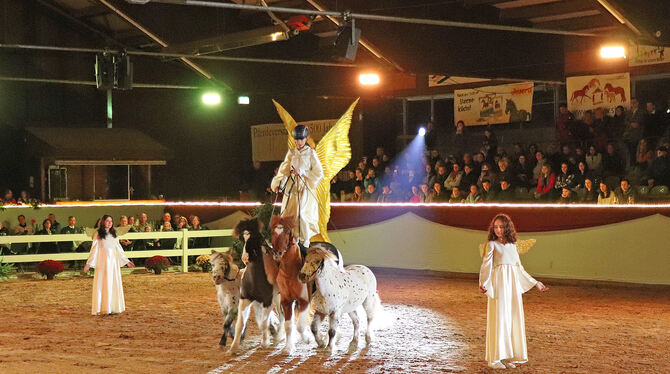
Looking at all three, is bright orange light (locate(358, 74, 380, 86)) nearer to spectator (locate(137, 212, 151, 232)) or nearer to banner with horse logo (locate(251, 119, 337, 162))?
banner with horse logo (locate(251, 119, 337, 162))

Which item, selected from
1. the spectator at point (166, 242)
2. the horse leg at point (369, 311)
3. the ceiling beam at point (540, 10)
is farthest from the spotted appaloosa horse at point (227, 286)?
the ceiling beam at point (540, 10)

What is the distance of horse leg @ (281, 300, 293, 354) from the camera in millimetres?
10289

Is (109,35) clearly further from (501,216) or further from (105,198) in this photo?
(501,216)

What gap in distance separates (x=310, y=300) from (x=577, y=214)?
8335 millimetres

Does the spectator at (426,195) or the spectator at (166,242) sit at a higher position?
the spectator at (426,195)

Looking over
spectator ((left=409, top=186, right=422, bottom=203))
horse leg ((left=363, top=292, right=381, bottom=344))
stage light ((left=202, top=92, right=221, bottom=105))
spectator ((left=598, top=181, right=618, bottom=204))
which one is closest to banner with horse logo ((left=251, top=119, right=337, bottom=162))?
stage light ((left=202, top=92, right=221, bottom=105))

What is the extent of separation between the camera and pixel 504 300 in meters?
9.19

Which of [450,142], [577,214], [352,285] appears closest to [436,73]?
[450,142]

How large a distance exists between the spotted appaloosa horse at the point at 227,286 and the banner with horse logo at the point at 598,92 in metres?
12.5

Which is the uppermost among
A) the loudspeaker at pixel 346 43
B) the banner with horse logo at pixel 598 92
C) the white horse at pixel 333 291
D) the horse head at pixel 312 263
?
the loudspeaker at pixel 346 43

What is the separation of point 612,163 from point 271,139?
40.9 feet

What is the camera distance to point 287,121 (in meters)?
12.0

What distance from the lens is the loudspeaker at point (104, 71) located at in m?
20.5

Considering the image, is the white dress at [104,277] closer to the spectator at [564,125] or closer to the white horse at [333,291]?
the white horse at [333,291]
